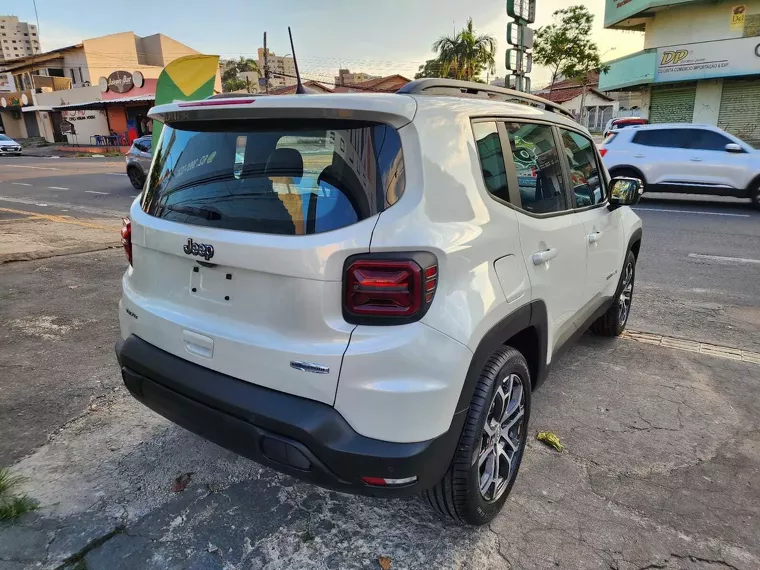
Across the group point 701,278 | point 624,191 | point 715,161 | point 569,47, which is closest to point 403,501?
point 624,191

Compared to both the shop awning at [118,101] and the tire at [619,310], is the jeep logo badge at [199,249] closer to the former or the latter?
the tire at [619,310]

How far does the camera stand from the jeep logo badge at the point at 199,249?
208cm

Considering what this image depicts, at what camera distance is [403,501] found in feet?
8.36

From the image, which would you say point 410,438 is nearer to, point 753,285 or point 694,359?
point 694,359

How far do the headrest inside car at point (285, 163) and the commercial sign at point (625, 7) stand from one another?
94.2ft

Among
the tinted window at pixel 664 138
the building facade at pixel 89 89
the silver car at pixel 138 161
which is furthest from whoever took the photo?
the building facade at pixel 89 89

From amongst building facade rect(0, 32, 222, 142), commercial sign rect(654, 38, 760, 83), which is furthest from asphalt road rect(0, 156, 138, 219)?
commercial sign rect(654, 38, 760, 83)

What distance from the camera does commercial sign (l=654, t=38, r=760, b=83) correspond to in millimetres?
22828

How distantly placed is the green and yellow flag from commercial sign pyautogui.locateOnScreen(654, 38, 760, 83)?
23959 mm

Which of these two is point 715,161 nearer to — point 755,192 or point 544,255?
point 755,192

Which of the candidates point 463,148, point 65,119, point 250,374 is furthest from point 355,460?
point 65,119

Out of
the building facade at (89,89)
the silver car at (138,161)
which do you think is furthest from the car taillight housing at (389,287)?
the building facade at (89,89)

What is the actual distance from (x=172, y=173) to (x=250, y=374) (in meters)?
1.06

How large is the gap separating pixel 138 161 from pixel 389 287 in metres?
15.5
